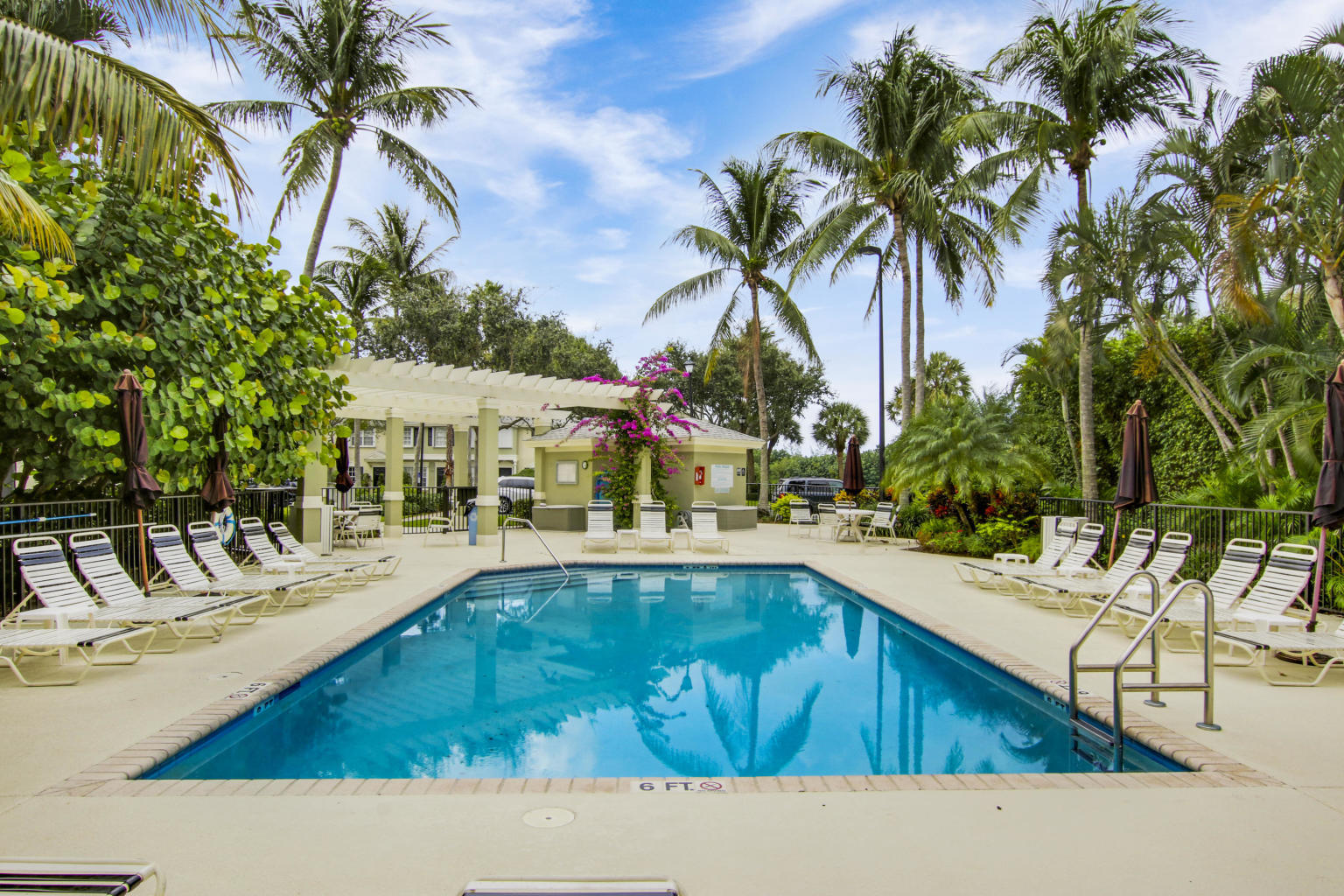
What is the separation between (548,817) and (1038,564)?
8.95 meters

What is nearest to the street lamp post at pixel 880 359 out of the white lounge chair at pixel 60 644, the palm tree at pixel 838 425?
the palm tree at pixel 838 425

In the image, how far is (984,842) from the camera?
3.17 m

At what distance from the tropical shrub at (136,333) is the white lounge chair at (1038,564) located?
961cm

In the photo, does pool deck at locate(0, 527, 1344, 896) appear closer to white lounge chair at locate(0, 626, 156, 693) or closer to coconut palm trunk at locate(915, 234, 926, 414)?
white lounge chair at locate(0, 626, 156, 693)

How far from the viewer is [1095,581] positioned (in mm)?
8969

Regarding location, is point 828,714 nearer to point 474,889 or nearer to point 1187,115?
point 474,889

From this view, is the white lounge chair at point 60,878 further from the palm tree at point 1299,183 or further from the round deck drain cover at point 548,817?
the palm tree at point 1299,183

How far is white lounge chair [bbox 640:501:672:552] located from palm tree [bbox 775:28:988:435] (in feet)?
20.9

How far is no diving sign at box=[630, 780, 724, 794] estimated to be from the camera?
3.78 metres

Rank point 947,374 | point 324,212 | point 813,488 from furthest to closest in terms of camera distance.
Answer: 1. point 947,374
2. point 813,488
3. point 324,212

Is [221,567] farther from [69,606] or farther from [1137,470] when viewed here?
[1137,470]

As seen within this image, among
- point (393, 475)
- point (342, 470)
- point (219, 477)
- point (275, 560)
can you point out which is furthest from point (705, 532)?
point (219, 477)

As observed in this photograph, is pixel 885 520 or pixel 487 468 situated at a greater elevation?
pixel 487 468

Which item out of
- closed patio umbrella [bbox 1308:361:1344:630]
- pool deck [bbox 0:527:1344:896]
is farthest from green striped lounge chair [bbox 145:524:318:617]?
closed patio umbrella [bbox 1308:361:1344:630]
